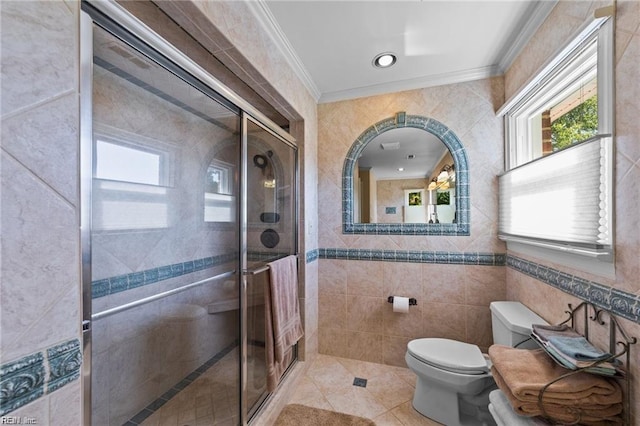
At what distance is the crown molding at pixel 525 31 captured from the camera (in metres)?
1.29

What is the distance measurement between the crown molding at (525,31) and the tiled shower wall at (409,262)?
6.5 inches

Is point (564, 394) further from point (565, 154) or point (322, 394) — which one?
point (322, 394)

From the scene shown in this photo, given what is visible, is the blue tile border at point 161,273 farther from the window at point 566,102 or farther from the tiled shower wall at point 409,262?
the window at point 566,102

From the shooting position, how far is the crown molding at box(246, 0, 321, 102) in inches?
50.4

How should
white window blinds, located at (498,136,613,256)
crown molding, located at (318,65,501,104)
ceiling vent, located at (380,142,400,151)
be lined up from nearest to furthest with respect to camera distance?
white window blinds, located at (498,136,613,256)
crown molding, located at (318,65,501,104)
ceiling vent, located at (380,142,400,151)

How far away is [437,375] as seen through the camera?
1.46 metres

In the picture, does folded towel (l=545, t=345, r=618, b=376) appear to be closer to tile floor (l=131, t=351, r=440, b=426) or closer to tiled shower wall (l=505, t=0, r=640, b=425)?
tiled shower wall (l=505, t=0, r=640, b=425)

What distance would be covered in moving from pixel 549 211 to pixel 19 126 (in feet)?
6.48

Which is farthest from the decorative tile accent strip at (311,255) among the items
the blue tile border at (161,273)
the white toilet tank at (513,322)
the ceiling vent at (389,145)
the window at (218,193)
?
the white toilet tank at (513,322)

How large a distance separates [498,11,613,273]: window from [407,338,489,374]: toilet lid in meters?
0.72

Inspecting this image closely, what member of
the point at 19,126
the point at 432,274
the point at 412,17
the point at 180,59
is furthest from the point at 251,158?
the point at 432,274

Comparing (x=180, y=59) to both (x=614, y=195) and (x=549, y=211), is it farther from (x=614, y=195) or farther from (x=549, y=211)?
(x=549, y=211)

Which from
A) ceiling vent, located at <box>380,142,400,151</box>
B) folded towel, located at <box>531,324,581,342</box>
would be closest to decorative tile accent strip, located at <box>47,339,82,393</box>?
folded towel, located at <box>531,324,581,342</box>

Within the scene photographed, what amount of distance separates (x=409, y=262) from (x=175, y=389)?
175 cm
